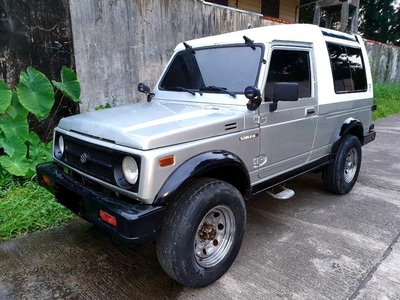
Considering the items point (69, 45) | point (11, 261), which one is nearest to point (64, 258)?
point (11, 261)

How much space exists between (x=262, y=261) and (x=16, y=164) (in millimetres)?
3224

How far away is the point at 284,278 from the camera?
8.66 ft

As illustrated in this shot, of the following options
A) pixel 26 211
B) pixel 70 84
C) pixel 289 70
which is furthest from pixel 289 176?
pixel 70 84

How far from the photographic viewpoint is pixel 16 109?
4.30m

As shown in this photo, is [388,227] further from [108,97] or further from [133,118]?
[108,97]

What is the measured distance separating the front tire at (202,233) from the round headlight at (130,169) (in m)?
0.34

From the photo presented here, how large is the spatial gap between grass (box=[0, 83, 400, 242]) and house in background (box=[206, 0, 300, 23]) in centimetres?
992

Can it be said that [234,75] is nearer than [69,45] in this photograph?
Yes

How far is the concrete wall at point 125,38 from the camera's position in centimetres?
499

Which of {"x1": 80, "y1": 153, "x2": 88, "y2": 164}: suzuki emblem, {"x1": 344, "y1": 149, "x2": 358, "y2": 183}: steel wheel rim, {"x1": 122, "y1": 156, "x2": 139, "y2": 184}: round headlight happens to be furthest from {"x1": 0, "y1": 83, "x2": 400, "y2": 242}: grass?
{"x1": 344, "y1": 149, "x2": 358, "y2": 183}: steel wheel rim

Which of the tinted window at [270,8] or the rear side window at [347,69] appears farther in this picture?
the tinted window at [270,8]

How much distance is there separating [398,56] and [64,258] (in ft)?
54.1

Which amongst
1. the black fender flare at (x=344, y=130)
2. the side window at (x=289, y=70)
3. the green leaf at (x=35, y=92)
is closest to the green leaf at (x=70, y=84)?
the green leaf at (x=35, y=92)

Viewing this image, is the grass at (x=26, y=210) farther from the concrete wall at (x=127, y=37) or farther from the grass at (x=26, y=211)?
the concrete wall at (x=127, y=37)
